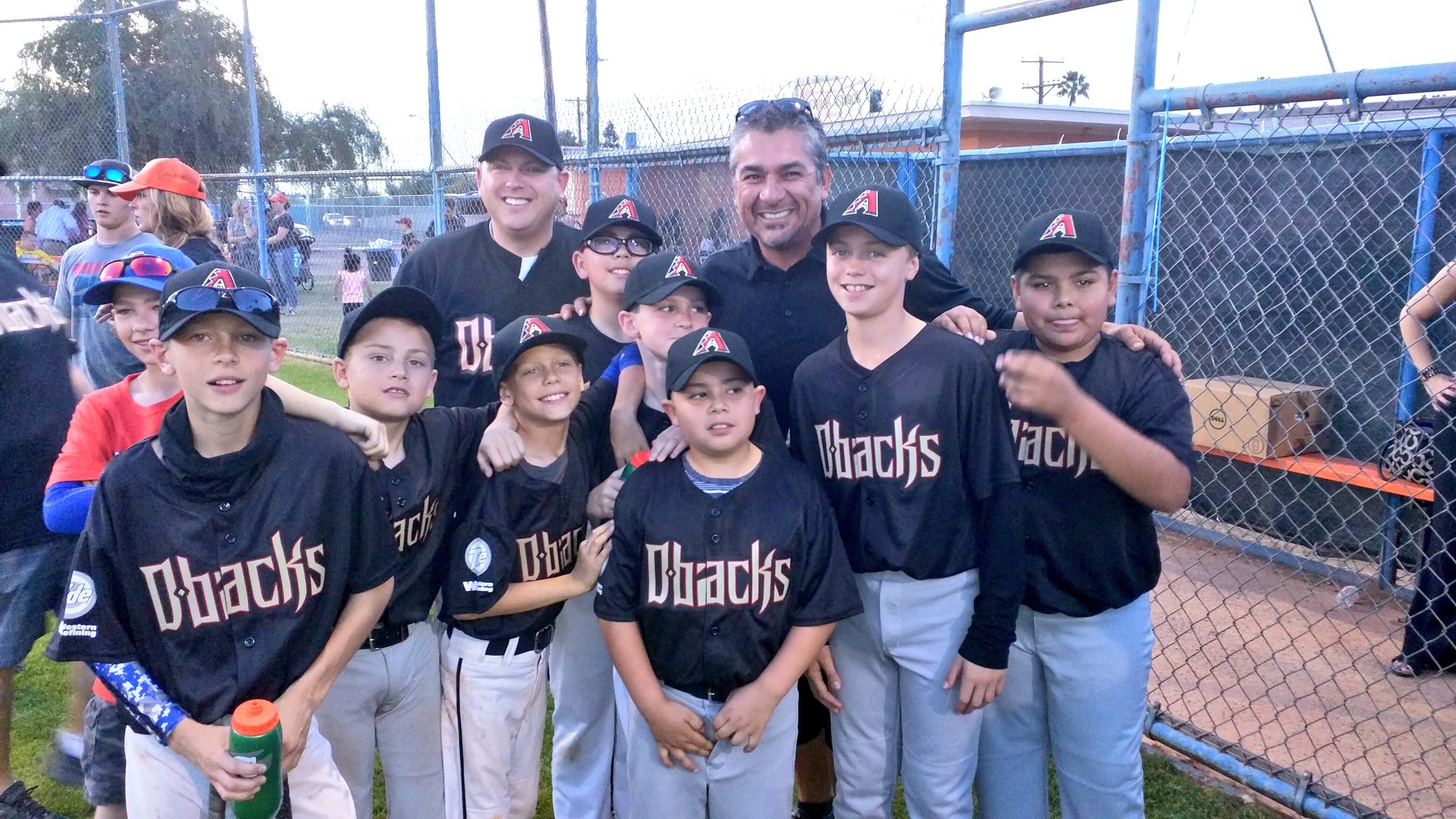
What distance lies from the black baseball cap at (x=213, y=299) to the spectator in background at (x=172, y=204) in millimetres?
2281

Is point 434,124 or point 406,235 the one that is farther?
point 406,235

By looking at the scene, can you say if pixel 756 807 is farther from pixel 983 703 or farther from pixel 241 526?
pixel 241 526

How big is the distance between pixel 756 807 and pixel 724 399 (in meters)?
1.01

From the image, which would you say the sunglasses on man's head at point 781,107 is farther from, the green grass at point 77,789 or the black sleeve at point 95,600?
the green grass at point 77,789

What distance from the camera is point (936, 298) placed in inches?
113

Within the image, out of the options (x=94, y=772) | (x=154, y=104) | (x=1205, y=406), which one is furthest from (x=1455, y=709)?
(x=154, y=104)

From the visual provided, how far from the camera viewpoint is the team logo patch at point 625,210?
2.98 metres

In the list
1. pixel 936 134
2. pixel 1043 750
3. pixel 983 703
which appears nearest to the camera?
pixel 983 703

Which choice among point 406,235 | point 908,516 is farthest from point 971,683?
point 406,235

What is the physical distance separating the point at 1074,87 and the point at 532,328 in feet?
181

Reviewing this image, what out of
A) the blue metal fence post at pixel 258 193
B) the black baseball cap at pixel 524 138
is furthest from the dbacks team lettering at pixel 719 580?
the blue metal fence post at pixel 258 193

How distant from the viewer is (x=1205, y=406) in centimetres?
584

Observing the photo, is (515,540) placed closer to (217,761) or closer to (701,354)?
(701,354)

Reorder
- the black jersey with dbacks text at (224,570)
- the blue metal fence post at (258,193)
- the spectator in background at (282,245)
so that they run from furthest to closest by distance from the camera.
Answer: the spectator in background at (282,245) → the blue metal fence post at (258,193) → the black jersey with dbacks text at (224,570)
